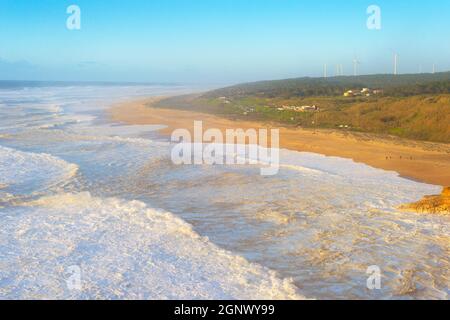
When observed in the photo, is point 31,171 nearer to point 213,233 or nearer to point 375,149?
point 213,233

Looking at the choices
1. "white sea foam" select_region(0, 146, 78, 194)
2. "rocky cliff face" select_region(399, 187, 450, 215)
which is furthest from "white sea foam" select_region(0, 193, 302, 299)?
"rocky cliff face" select_region(399, 187, 450, 215)

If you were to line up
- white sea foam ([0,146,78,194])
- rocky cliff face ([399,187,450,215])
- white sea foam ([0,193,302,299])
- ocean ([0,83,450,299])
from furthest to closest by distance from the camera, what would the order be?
white sea foam ([0,146,78,194]) → rocky cliff face ([399,187,450,215]) → ocean ([0,83,450,299]) → white sea foam ([0,193,302,299])

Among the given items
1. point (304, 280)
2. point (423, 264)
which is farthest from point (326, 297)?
point (423, 264)

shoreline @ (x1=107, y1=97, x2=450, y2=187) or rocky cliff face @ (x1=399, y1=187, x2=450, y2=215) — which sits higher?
shoreline @ (x1=107, y1=97, x2=450, y2=187)

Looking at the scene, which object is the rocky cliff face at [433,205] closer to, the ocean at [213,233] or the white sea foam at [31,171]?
the ocean at [213,233]

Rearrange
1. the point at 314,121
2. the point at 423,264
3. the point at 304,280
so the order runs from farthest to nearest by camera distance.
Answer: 1. the point at 314,121
2. the point at 423,264
3. the point at 304,280

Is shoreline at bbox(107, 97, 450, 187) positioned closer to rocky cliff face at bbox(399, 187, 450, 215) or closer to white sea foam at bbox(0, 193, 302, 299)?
rocky cliff face at bbox(399, 187, 450, 215)
